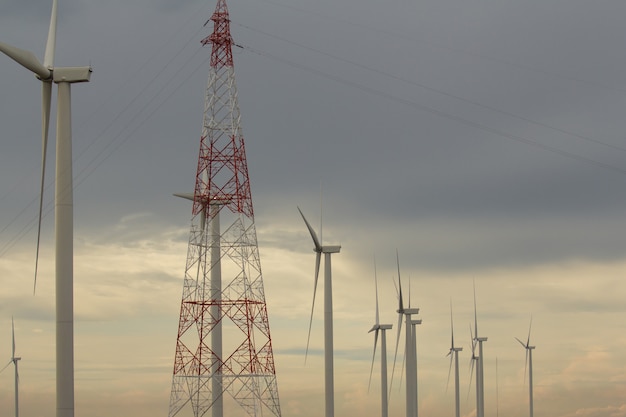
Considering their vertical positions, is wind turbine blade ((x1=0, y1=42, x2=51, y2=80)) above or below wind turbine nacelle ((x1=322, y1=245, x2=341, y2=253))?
above

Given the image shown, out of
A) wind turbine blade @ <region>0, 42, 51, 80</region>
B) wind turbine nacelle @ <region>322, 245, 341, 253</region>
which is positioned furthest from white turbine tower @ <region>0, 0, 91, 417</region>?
wind turbine nacelle @ <region>322, 245, 341, 253</region>

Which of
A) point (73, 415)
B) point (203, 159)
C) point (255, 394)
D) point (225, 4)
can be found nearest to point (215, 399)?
point (255, 394)

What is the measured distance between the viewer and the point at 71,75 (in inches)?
2798

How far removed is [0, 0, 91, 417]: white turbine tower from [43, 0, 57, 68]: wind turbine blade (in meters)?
1.38

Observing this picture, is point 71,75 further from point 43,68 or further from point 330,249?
point 330,249

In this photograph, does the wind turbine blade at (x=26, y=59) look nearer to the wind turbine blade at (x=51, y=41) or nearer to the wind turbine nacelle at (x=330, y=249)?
the wind turbine blade at (x=51, y=41)

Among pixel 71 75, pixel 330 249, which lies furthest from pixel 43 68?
pixel 330 249

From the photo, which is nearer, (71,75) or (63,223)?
(63,223)

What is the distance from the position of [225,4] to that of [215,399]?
3456 cm

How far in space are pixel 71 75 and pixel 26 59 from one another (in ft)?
8.78

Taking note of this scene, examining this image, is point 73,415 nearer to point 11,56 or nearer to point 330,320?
point 11,56

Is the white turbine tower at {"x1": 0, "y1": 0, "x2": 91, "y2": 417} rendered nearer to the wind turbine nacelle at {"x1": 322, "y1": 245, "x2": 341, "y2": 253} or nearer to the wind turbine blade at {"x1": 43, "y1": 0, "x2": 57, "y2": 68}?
the wind turbine blade at {"x1": 43, "y1": 0, "x2": 57, "y2": 68}

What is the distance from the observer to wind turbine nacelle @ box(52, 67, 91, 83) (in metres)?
70.6

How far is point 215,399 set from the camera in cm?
11762
